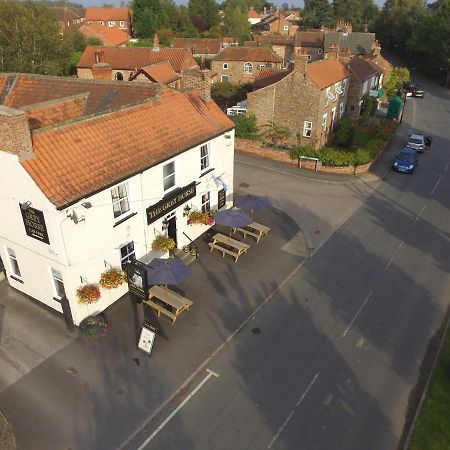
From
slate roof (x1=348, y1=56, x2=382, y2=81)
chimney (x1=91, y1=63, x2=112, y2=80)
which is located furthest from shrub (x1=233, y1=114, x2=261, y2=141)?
slate roof (x1=348, y1=56, x2=382, y2=81)

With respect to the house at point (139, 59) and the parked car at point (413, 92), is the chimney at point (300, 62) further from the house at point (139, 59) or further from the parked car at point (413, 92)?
Answer: the parked car at point (413, 92)

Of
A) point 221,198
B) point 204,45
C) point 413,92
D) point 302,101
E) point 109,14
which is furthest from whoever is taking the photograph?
point 109,14

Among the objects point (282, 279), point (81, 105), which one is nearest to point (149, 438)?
point (282, 279)

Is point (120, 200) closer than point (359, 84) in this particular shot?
Yes

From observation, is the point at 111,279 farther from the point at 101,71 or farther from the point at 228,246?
the point at 101,71

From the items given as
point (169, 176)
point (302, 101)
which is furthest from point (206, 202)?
point (302, 101)

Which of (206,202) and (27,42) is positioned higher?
(27,42)
